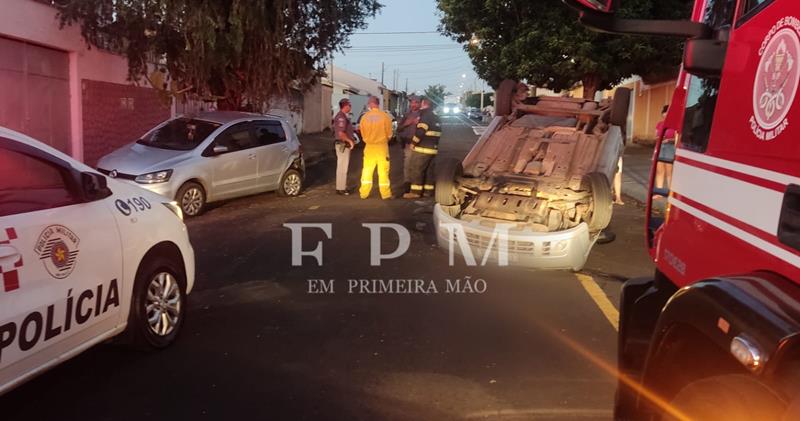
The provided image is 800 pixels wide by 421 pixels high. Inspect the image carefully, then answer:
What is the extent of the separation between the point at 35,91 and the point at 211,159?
4.45 m

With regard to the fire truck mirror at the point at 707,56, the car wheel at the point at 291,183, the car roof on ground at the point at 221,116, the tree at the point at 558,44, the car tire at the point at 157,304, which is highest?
the tree at the point at 558,44

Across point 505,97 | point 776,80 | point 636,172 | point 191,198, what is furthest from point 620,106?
point 636,172

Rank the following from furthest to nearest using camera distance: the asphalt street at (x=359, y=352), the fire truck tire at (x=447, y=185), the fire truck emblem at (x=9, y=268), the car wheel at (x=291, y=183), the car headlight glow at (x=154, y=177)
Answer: the car wheel at (x=291, y=183) < the car headlight glow at (x=154, y=177) < the fire truck tire at (x=447, y=185) < the asphalt street at (x=359, y=352) < the fire truck emblem at (x=9, y=268)

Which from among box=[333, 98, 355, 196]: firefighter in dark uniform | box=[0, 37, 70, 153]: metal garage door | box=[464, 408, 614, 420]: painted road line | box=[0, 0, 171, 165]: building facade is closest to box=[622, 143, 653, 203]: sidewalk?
box=[333, 98, 355, 196]: firefighter in dark uniform

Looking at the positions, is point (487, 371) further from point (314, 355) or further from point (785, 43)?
point (785, 43)

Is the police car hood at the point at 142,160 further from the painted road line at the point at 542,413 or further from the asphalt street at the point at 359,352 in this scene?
the painted road line at the point at 542,413

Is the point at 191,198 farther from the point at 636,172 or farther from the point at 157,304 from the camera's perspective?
the point at 636,172

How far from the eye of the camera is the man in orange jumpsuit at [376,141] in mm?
11523

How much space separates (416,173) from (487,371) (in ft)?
25.0

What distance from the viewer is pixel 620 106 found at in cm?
816

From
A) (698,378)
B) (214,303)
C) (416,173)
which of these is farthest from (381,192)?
(698,378)

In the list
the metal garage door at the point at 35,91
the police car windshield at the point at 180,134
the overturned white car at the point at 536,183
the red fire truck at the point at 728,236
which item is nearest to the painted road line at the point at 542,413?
the red fire truck at the point at 728,236

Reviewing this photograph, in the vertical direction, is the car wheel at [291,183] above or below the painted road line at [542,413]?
below

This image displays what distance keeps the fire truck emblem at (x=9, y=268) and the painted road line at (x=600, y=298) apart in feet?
13.5
